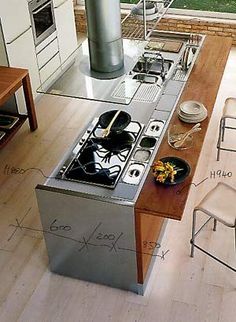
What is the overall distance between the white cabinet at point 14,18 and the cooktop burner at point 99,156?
1581 millimetres

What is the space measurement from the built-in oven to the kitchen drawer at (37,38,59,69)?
122 millimetres

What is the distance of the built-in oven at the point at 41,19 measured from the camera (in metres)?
4.80

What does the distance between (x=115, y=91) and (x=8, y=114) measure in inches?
83.8

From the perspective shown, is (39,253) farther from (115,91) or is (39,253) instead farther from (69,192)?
(115,91)

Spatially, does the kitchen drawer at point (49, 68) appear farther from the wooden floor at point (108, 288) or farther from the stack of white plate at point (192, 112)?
the stack of white plate at point (192, 112)

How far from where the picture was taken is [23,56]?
4699mm

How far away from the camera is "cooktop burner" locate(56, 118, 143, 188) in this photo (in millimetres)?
2926

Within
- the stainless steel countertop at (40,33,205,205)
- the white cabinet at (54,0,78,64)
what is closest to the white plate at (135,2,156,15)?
the stainless steel countertop at (40,33,205,205)

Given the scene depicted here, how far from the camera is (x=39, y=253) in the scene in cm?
346

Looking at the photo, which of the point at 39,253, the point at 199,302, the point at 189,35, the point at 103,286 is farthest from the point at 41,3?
the point at 199,302

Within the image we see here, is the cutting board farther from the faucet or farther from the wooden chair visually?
the wooden chair

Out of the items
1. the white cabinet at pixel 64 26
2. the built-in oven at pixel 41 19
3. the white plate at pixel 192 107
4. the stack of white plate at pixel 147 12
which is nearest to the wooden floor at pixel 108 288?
the white plate at pixel 192 107

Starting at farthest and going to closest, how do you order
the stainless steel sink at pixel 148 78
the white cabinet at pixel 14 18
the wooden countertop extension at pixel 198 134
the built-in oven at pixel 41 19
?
the built-in oven at pixel 41 19 < the white cabinet at pixel 14 18 < the stainless steel sink at pixel 148 78 < the wooden countertop extension at pixel 198 134

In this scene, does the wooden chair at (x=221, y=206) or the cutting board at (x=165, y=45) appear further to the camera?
the cutting board at (x=165, y=45)
